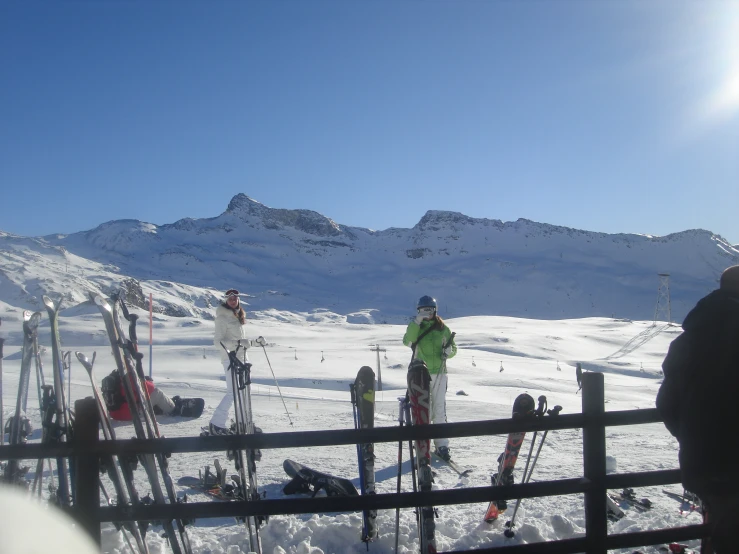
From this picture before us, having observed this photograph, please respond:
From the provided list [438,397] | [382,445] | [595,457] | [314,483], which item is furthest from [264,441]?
[382,445]

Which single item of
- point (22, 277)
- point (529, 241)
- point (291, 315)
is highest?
point (529, 241)

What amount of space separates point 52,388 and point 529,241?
565 ft

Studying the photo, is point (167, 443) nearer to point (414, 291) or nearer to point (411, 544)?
point (411, 544)

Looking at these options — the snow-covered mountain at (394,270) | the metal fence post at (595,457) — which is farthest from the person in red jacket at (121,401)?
the snow-covered mountain at (394,270)

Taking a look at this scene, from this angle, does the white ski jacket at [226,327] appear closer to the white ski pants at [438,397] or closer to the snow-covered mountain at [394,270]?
the white ski pants at [438,397]

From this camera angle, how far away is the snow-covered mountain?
103 meters

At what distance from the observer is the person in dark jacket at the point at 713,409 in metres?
2.17

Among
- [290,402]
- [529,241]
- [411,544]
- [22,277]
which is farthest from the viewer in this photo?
[529,241]

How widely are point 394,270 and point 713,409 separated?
151 metres

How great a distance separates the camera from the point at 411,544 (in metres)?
3.89

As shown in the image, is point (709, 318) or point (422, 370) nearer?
point (709, 318)

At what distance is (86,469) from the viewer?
2.72m

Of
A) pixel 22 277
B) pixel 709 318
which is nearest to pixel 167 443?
pixel 709 318

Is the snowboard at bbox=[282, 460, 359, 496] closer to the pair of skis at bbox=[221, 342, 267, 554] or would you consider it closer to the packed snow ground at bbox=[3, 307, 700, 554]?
the packed snow ground at bbox=[3, 307, 700, 554]
